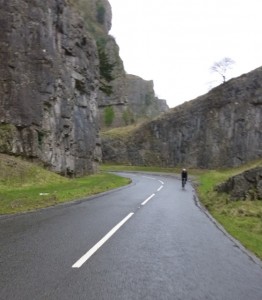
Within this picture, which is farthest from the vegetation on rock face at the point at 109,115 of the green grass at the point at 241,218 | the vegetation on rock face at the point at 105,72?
the green grass at the point at 241,218

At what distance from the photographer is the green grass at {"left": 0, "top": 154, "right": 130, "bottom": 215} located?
1748cm

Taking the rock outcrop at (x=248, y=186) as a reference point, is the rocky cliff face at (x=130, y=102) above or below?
above

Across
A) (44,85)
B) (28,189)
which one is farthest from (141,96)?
(28,189)

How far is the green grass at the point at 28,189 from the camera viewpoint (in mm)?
17484

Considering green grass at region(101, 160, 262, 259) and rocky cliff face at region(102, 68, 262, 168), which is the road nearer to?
green grass at region(101, 160, 262, 259)

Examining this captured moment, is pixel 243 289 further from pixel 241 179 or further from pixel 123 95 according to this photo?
pixel 123 95

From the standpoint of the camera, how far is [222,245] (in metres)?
9.93

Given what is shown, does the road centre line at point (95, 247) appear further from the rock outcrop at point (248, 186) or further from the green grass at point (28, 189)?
the rock outcrop at point (248, 186)

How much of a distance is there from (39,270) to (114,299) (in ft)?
6.05

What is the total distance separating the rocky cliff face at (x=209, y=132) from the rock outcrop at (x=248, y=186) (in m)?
48.0

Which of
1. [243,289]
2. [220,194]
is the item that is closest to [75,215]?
[243,289]

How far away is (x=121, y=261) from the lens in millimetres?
7770

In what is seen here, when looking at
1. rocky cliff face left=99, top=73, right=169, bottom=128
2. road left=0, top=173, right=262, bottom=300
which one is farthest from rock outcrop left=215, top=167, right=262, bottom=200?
rocky cliff face left=99, top=73, right=169, bottom=128

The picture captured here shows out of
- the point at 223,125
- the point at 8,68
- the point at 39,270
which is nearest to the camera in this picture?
the point at 39,270
